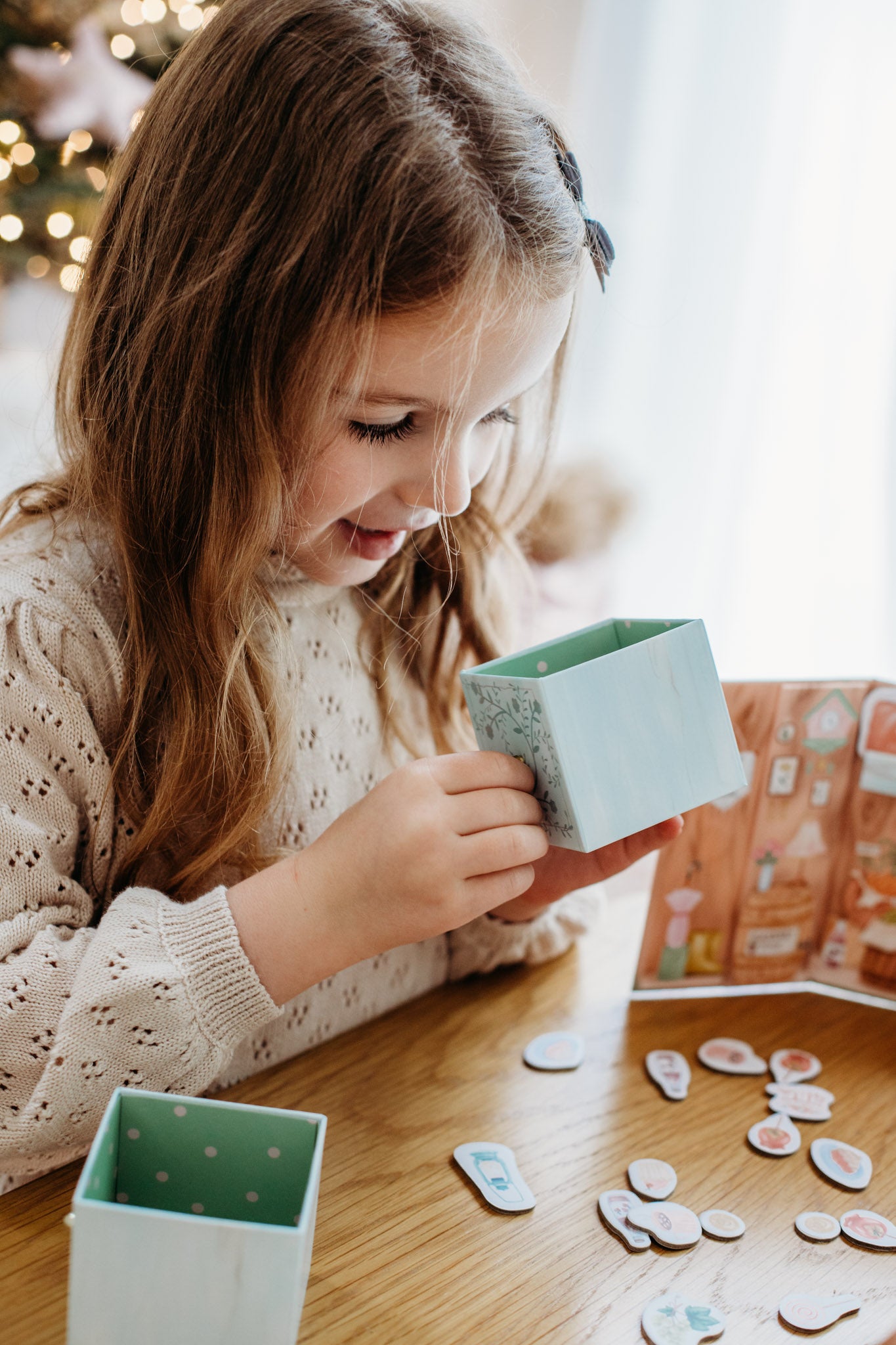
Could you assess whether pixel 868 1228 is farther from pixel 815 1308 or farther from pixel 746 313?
pixel 746 313

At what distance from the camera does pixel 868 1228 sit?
63 cm

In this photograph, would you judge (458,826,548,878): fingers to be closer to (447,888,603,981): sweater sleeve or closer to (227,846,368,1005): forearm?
(227,846,368,1005): forearm

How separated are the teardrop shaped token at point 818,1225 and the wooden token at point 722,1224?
0.03 meters

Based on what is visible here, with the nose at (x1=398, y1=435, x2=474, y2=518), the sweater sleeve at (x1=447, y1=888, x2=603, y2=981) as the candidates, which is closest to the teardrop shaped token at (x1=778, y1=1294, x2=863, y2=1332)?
the sweater sleeve at (x1=447, y1=888, x2=603, y2=981)

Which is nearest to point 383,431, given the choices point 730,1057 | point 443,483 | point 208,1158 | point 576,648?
point 443,483

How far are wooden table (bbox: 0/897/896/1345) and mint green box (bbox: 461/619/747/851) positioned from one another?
8.6 inches

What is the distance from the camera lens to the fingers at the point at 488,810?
2.05ft

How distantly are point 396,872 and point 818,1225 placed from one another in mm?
324

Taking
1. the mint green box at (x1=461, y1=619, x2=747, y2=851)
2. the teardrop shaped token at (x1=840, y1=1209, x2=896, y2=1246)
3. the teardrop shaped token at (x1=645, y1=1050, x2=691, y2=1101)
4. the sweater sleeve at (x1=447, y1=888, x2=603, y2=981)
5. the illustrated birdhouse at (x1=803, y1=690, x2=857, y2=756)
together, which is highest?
the mint green box at (x1=461, y1=619, x2=747, y2=851)

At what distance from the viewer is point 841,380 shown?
1686 mm

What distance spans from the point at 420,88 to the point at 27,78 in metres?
1.19

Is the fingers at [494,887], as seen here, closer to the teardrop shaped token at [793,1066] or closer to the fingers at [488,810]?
the fingers at [488,810]

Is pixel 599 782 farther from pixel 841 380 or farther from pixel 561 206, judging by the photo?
pixel 841 380

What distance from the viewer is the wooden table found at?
566 mm
